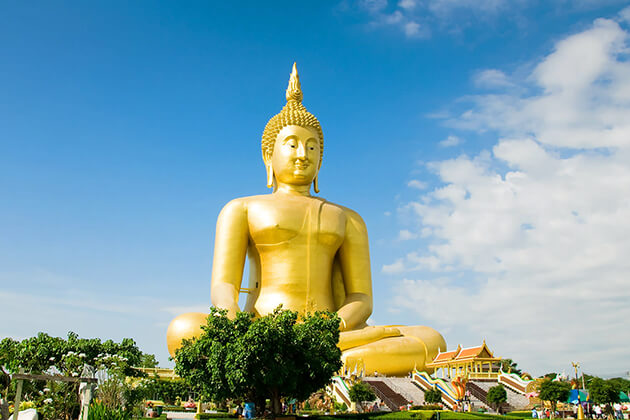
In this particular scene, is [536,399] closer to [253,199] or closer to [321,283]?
[321,283]

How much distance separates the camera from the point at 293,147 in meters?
21.0

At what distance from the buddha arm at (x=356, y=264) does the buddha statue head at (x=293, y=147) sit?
7.09 ft

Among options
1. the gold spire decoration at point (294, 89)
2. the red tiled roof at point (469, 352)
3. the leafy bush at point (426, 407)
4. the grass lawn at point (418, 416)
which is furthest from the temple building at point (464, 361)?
the gold spire decoration at point (294, 89)

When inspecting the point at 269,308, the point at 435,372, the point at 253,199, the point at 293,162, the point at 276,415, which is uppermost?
the point at 293,162

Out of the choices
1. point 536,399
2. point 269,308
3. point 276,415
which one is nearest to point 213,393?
point 276,415

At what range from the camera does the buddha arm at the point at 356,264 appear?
20422 millimetres

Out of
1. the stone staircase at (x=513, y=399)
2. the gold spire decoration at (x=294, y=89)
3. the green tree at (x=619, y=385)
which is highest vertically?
the gold spire decoration at (x=294, y=89)

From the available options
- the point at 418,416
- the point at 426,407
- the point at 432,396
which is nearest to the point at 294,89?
the point at 432,396

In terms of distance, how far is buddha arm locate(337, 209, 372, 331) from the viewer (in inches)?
804

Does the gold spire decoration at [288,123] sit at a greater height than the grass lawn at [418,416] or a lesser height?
greater

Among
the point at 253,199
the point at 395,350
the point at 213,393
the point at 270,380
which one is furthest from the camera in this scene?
the point at 253,199

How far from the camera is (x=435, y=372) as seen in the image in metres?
19.8

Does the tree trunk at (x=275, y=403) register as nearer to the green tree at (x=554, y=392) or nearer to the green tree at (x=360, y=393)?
the green tree at (x=360, y=393)

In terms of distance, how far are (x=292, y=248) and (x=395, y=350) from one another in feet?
15.6
